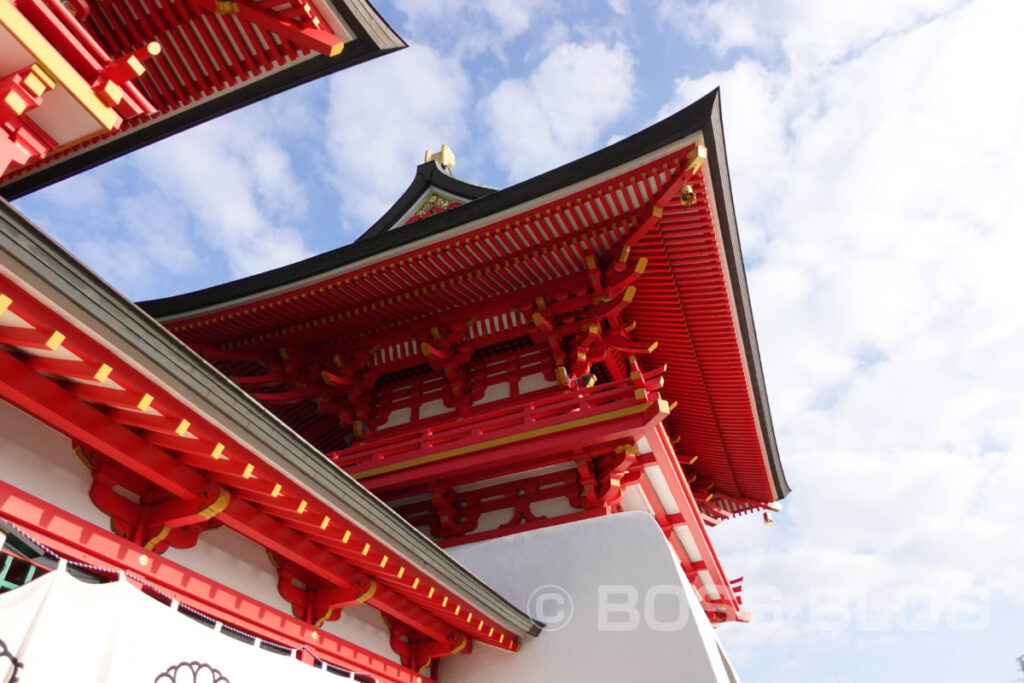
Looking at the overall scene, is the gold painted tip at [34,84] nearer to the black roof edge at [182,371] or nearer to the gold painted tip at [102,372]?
the black roof edge at [182,371]

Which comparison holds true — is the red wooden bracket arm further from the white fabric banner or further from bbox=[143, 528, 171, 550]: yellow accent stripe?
the white fabric banner

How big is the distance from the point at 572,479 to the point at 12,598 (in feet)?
23.3

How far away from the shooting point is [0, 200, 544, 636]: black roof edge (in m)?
3.31

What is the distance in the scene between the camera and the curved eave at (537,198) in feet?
27.7

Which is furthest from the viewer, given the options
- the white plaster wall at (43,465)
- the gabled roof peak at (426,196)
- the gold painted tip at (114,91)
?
the gabled roof peak at (426,196)

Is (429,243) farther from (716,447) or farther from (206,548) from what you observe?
(716,447)

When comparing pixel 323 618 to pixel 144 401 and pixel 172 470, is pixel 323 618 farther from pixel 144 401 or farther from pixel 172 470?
pixel 144 401

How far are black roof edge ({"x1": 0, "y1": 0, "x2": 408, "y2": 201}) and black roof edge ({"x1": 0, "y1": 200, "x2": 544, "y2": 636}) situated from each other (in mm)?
3245

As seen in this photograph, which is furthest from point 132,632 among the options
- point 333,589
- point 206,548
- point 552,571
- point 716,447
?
point 716,447

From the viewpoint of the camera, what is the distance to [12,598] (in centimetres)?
361

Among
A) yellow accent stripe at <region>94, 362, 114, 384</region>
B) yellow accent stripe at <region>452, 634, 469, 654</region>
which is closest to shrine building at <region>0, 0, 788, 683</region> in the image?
yellow accent stripe at <region>94, 362, 114, 384</region>

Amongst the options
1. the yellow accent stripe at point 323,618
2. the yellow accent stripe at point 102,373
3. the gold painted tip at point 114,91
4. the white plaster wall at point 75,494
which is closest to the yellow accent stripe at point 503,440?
the yellow accent stripe at point 323,618

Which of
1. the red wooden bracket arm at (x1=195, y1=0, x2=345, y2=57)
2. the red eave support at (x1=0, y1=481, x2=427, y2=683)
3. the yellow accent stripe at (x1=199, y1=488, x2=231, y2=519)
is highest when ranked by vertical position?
the red wooden bracket arm at (x1=195, y1=0, x2=345, y2=57)

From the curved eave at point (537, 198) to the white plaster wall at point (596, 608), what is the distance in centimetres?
404
